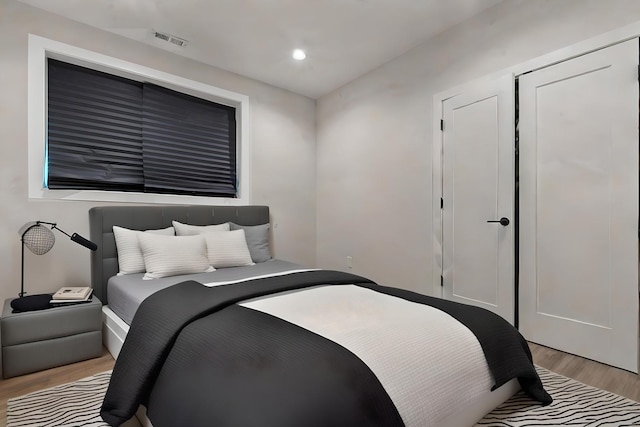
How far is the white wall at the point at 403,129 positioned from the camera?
2.33 metres

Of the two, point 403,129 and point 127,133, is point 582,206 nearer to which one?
point 403,129

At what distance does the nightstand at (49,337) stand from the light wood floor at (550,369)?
0.06 m

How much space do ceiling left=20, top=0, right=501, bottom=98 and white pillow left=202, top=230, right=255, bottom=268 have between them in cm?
181

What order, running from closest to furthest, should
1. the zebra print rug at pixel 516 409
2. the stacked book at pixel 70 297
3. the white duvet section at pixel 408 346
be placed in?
1. the white duvet section at pixel 408 346
2. the zebra print rug at pixel 516 409
3. the stacked book at pixel 70 297

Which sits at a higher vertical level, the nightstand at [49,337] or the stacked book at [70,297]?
the stacked book at [70,297]

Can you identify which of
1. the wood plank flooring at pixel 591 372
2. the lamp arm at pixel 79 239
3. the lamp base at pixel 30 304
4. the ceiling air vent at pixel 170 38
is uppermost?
the ceiling air vent at pixel 170 38

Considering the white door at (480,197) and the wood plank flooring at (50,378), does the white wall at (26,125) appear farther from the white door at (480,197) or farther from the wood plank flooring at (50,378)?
the white door at (480,197)

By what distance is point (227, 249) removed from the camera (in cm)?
285

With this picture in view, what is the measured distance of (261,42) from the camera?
9.96 ft

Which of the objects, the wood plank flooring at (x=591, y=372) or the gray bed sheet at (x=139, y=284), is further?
the gray bed sheet at (x=139, y=284)

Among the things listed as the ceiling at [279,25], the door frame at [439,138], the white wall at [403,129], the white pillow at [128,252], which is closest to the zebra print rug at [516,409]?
the white pillow at [128,252]

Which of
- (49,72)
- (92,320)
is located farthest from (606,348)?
(49,72)

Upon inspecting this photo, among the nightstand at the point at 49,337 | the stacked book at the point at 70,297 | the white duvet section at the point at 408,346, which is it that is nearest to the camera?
the white duvet section at the point at 408,346

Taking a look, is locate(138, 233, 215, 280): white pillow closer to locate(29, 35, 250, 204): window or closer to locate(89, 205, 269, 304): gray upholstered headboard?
locate(89, 205, 269, 304): gray upholstered headboard
